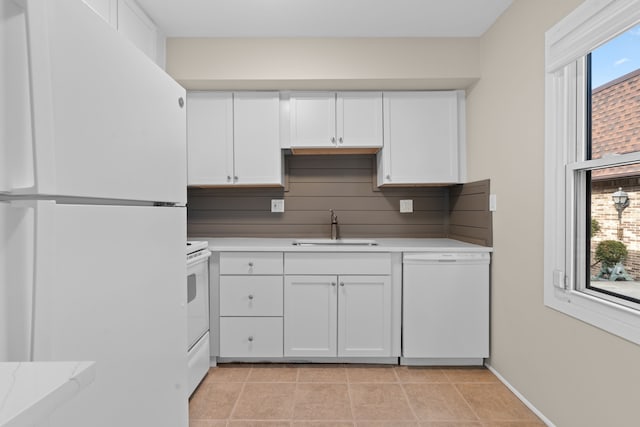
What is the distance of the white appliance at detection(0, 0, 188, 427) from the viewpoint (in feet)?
2.01

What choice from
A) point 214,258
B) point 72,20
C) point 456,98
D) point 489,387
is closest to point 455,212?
point 456,98

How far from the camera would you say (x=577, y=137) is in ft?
5.71

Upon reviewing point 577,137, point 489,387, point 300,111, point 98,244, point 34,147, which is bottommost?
point 489,387

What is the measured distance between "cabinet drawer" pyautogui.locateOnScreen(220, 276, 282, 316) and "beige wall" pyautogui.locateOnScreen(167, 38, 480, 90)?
141 centimetres

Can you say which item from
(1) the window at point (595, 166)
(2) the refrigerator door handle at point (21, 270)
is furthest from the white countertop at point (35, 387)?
(1) the window at point (595, 166)

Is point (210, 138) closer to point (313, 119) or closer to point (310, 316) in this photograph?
point (313, 119)

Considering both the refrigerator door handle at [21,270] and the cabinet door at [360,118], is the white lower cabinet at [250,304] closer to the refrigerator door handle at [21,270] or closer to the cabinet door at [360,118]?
the cabinet door at [360,118]

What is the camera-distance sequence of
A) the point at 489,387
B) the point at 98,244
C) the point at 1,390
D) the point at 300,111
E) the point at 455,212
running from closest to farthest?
the point at 1,390, the point at 98,244, the point at 489,387, the point at 300,111, the point at 455,212

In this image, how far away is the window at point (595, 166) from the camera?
1453 mm

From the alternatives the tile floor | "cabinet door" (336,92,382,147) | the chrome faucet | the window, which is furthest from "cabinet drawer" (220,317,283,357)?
the window

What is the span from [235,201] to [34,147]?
8.41ft

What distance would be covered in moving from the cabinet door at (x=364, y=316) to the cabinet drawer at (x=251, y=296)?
1.49 ft

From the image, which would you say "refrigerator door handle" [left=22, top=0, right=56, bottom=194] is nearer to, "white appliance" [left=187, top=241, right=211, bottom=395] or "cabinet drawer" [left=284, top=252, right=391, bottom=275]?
"white appliance" [left=187, top=241, right=211, bottom=395]

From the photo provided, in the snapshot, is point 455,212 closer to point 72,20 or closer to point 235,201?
point 235,201
